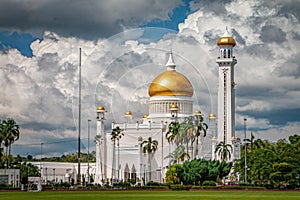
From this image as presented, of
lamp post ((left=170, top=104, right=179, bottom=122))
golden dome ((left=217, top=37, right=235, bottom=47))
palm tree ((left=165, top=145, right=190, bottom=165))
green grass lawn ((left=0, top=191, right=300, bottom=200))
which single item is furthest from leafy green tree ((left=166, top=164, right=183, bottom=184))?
golden dome ((left=217, top=37, right=235, bottom=47))

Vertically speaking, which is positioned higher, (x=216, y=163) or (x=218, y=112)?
(x=218, y=112)

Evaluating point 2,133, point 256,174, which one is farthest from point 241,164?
point 2,133

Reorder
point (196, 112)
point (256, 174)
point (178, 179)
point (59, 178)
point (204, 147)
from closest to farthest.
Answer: point (256, 174) < point (178, 179) < point (204, 147) < point (196, 112) < point (59, 178)

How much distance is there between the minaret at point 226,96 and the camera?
11444 cm

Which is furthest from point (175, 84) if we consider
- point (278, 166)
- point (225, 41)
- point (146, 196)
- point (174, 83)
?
point (146, 196)

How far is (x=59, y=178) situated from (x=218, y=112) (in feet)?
135

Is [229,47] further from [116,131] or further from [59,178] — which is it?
[59,178]

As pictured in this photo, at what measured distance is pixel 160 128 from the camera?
377 feet

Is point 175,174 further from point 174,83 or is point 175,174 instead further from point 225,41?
point 225,41

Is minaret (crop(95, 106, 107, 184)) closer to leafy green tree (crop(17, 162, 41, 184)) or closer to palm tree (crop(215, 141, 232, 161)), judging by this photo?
leafy green tree (crop(17, 162, 41, 184))

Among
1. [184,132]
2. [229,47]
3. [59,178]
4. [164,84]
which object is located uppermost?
[229,47]

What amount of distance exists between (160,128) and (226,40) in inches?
819

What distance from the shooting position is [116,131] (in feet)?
357

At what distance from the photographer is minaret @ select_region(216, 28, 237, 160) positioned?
114438 millimetres
